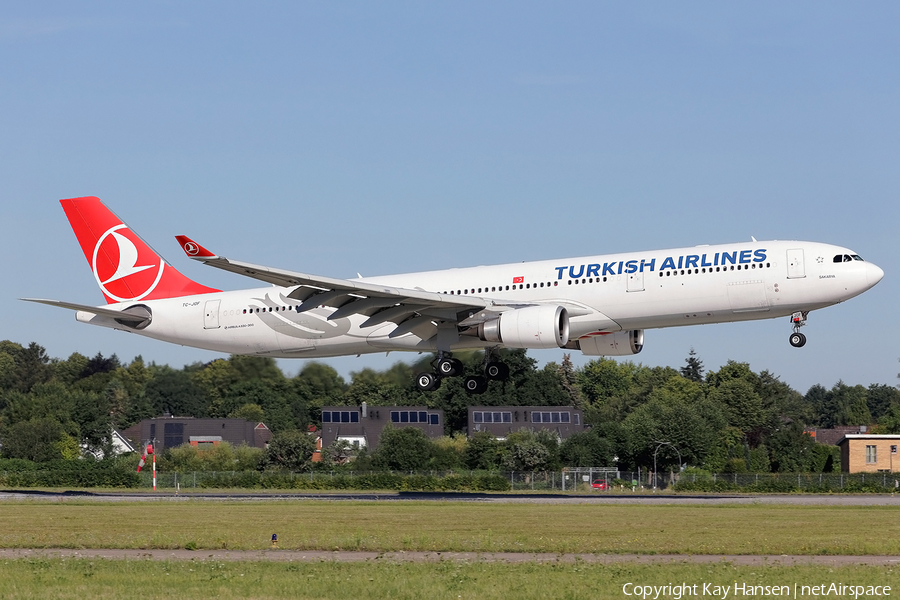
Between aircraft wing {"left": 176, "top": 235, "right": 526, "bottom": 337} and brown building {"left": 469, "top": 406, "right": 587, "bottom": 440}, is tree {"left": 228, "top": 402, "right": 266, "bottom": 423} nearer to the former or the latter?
brown building {"left": 469, "top": 406, "right": 587, "bottom": 440}

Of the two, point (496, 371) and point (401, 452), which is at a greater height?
point (496, 371)

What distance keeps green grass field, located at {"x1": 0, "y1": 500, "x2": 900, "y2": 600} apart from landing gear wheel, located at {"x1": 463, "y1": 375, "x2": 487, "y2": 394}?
4701mm

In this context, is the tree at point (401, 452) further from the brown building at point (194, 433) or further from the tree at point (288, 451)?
the brown building at point (194, 433)

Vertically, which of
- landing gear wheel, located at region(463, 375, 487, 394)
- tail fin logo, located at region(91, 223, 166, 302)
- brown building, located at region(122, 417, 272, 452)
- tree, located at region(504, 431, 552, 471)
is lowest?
tree, located at region(504, 431, 552, 471)

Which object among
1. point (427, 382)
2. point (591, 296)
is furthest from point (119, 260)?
point (591, 296)

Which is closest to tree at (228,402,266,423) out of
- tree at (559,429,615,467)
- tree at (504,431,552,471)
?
tree at (504,431,552,471)

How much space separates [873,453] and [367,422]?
40417mm

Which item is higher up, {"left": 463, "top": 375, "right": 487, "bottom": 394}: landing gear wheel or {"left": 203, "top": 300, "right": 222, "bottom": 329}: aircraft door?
{"left": 203, "top": 300, "right": 222, "bottom": 329}: aircraft door

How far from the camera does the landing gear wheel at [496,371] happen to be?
45938 millimetres

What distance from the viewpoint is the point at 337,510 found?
43.2 m

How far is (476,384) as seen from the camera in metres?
46.3

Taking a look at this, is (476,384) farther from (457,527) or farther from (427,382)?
(457,527)

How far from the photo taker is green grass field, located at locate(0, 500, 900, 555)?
28.5m

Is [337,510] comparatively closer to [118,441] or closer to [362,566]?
[362,566]
